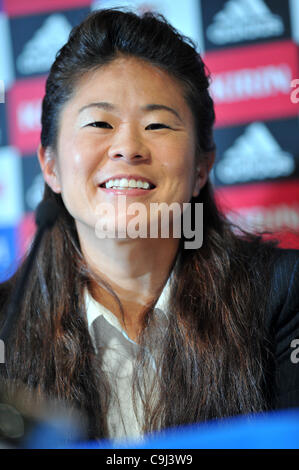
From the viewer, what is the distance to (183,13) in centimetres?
135

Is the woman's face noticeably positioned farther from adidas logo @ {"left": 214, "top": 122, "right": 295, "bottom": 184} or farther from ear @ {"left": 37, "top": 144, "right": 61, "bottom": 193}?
adidas logo @ {"left": 214, "top": 122, "right": 295, "bottom": 184}

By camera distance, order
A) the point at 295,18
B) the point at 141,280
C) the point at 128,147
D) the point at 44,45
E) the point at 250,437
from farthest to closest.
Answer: the point at 44,45 → the point at 295,18 → the point at 141,280 → the point at 128,147 → the point at 250,437

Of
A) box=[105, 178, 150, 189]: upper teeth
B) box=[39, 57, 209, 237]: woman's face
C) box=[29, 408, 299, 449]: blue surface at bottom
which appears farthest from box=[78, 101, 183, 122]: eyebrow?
box=[29, 408, 299, 449]: blue surface at bottom

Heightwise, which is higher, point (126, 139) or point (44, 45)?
point (44, 45)

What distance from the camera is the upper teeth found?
3.19ft

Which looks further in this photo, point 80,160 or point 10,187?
point 10,187

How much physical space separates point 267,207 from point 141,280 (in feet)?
1.47

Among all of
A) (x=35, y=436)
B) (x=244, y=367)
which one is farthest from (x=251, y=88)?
(x=35, y=436)

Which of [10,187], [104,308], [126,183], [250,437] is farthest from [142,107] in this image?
[250,437]

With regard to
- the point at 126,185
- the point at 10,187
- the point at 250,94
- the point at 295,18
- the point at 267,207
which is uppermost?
the point at 295,18

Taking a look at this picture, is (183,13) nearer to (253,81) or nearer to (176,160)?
(253,81)

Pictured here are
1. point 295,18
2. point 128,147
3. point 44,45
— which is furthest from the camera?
point 44,45

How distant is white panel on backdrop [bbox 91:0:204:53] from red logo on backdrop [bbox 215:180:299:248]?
0.38m
